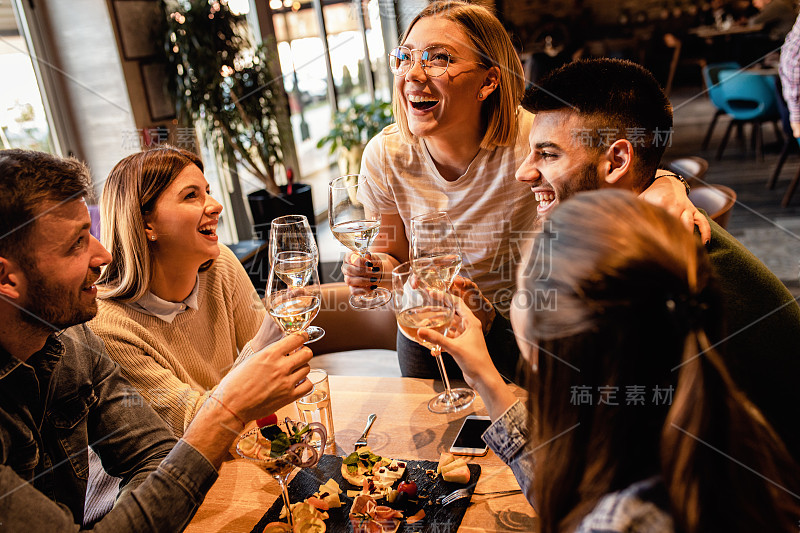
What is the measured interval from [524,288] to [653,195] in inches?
25.2

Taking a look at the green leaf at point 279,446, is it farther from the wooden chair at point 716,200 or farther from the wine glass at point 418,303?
the wooden chair at point 716,200

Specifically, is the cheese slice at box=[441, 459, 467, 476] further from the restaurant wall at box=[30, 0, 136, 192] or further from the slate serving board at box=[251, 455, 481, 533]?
the restaurant wall at box=[30, 0, 136, 192]

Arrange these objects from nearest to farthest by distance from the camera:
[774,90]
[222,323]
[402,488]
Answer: [402,488] → [222,323] → [774,90]

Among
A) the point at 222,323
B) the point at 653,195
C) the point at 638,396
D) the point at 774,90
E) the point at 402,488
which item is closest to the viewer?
the point at 638,396

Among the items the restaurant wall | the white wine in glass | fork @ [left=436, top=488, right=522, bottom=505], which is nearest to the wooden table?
fork @ [left=436, top=488, right=522, bottom=505]

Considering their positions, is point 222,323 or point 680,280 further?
point 222,323

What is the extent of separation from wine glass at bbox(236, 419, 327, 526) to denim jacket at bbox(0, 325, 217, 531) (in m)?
0.09

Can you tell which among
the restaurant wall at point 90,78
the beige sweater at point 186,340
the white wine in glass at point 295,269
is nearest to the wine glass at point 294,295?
the white wine in glass at point 295,269

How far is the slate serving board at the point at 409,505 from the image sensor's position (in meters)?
1.13

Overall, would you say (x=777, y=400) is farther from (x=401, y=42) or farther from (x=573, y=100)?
(x=401, y=42)

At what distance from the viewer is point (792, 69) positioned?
3828 mm

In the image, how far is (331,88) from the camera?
6.70 meters

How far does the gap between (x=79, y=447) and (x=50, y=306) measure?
33 cm

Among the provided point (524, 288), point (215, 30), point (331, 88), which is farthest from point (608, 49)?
point (524, 288)
